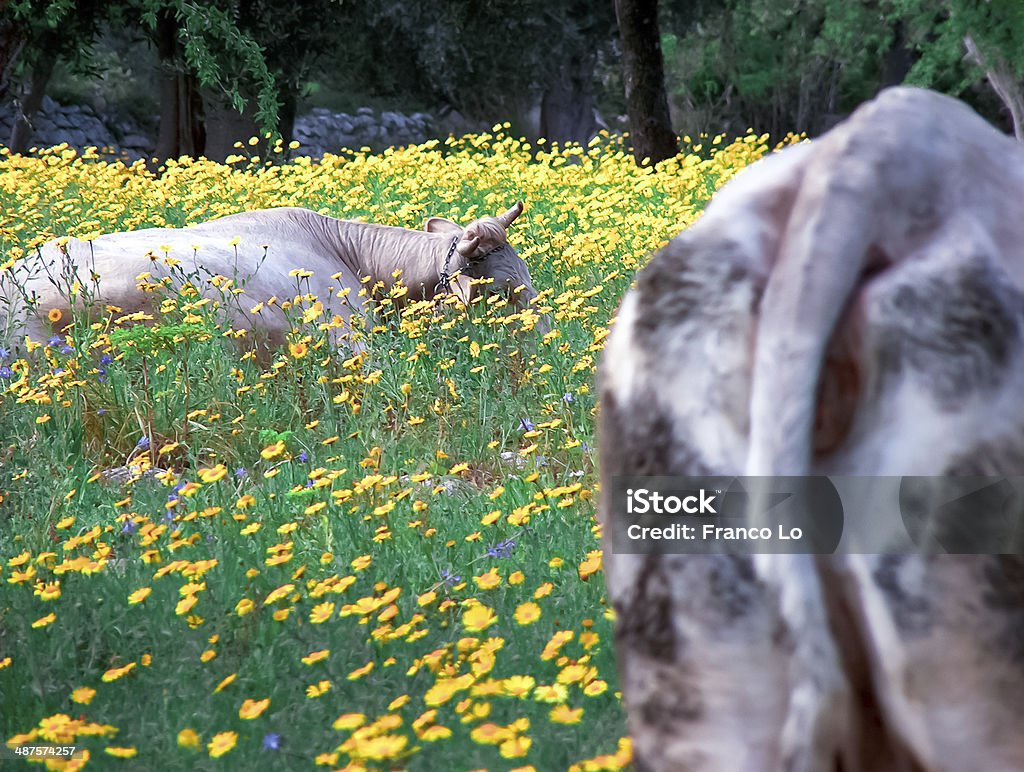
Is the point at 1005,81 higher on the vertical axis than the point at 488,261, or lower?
higher

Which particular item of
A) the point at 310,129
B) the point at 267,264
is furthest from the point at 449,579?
the point at 310,129

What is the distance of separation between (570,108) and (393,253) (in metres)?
25.0

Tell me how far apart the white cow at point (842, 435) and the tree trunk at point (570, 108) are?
30031 mm

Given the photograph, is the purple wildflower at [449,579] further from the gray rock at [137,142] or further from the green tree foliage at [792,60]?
the gray rock at [137,142]

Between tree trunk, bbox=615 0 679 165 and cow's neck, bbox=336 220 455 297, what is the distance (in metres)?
6.66

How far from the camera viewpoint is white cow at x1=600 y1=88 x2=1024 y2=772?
179 centimetres

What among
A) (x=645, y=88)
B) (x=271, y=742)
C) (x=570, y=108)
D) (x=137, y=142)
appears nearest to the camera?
(x=271, y=742)

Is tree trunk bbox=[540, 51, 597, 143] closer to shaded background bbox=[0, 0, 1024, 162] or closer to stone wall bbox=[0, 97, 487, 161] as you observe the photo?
shaded background bbox=[0, 0, 1024, 162]

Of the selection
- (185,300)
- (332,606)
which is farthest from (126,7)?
(332,606)

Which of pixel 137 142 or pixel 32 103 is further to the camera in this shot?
pixel 137 142

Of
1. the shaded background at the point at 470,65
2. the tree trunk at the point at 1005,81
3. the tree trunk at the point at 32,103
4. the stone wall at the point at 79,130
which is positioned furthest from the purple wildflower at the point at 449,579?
the stone wall at the point at 79,130

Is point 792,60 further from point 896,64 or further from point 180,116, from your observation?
point 180,116

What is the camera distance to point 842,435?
191cm
